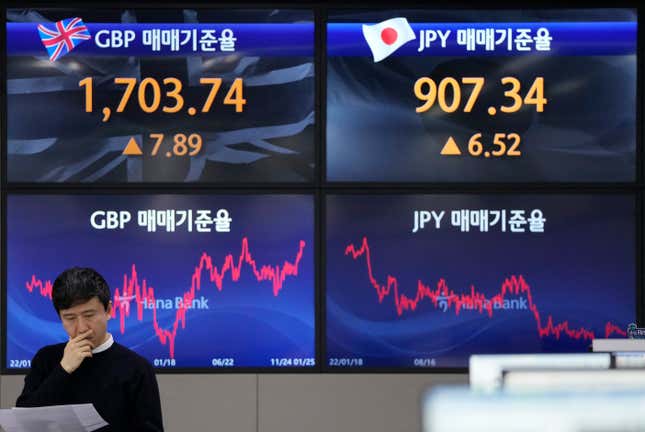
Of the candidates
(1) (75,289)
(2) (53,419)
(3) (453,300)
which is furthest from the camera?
(3) (453,300)

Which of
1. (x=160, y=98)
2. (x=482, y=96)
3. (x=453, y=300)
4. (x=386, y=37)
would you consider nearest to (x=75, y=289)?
(x=160, y=98)

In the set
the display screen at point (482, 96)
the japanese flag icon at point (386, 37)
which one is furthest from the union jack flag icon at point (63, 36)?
the japanese flag icon at point (386, 37)

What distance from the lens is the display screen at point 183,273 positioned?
189 inches

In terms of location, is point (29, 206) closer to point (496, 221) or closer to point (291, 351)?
point (291, 351)

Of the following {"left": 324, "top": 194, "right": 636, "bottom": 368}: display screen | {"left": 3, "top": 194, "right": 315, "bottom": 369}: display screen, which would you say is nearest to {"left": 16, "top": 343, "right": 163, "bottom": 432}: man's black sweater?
{"left": 3, "top": 194, "right": 315, "bottom": 369}: display screen

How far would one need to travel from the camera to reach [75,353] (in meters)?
2.69

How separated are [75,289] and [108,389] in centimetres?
30

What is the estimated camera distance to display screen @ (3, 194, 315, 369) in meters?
4.81

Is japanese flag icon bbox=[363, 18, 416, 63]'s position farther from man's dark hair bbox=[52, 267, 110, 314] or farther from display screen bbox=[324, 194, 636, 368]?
man's dark hair bbox=[52, 267, 110, 314]

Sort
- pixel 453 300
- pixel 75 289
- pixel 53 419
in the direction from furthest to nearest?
pixel 453 300 → pixel 75 289 → pixel 53 419

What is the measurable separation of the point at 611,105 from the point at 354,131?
1295 millimetres

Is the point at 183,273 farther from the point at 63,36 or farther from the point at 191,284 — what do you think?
the point at 63,36

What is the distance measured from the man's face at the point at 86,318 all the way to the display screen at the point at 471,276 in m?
2.17

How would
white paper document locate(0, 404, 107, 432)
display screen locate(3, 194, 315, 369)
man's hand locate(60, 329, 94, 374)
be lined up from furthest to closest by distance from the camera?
display screen locate(3, 194, 315, 369) < man's hand locate(60, 329, 94, 374) < white paper document locate(0, 404, 107, 432)
